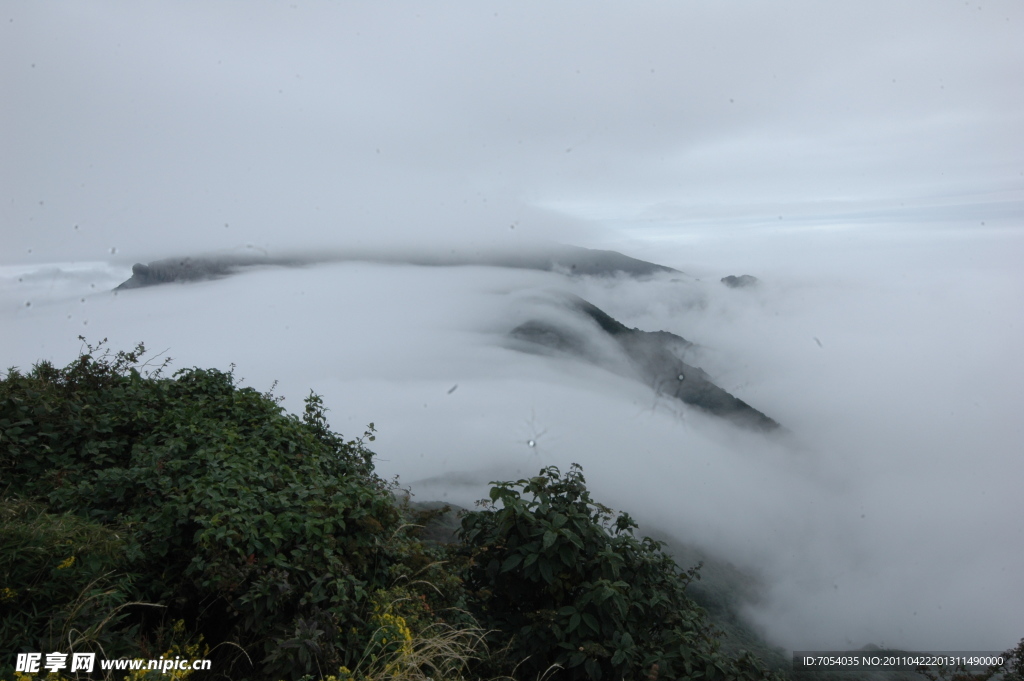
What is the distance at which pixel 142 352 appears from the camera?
578cm

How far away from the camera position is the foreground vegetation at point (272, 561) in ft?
9.78

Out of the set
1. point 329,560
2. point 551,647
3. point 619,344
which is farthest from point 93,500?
point 619,344

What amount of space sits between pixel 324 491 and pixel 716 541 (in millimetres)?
15633

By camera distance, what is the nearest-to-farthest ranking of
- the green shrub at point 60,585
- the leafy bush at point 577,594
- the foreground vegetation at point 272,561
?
the green shrub at point 60,585
the foreground vegetation at point 272,561
the leafy bush at point 577,594

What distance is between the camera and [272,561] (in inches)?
126

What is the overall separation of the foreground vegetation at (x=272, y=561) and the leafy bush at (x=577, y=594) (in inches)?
0.6

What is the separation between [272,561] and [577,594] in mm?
2266

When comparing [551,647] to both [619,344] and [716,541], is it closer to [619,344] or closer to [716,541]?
[716,541]

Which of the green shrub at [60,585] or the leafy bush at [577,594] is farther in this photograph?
the leafy bush at [577,594]

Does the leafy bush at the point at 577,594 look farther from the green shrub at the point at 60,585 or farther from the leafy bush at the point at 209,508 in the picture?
the green shrub at the point at 60,585

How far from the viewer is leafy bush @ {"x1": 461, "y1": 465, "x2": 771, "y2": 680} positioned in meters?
4.01

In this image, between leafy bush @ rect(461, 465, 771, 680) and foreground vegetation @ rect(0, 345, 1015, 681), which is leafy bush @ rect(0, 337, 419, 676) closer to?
foreground vegetation @ rect(0, 345, 1015, 681)

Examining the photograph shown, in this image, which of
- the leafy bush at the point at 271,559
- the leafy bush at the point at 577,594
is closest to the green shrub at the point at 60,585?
the leafy bush at the point at 271,559

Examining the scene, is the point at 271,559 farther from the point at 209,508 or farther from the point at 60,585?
the point at 60,585
